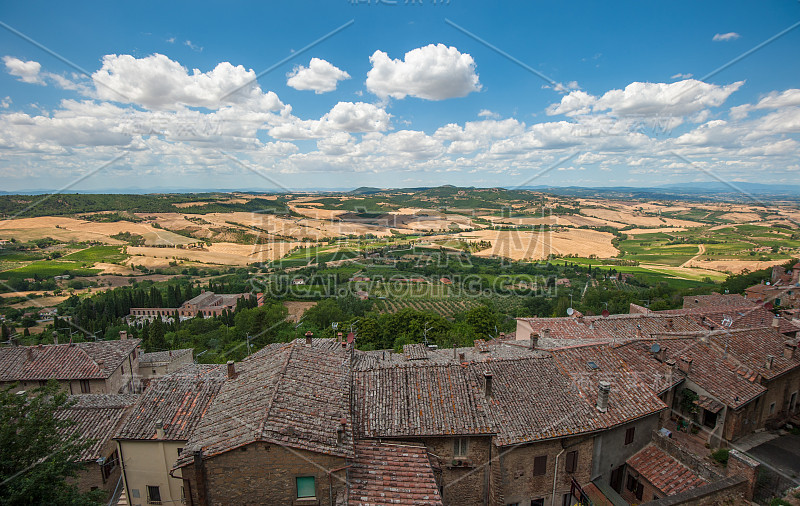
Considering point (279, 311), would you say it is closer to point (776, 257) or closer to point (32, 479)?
point (32, 479)

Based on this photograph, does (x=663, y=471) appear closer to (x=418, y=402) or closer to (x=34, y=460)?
(x=418, y=402)

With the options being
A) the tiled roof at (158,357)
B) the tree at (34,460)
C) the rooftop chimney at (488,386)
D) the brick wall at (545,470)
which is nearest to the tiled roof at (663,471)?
the brick wall at (545,470)

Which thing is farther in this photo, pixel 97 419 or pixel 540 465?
pixel 97 419

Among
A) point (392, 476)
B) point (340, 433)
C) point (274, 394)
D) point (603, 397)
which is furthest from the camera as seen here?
point (603, 397)

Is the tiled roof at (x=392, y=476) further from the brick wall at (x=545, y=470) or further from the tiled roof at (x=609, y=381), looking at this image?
the tiled roof at (x=609, y=381)

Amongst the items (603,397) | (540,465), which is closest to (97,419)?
(540,465)

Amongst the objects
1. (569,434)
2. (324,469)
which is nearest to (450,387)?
(569,434)

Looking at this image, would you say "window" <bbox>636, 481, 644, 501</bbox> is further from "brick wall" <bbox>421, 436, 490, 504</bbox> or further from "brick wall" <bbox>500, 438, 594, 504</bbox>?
"brick wall" <bbox>421, 436, 490, 504</bbox>
